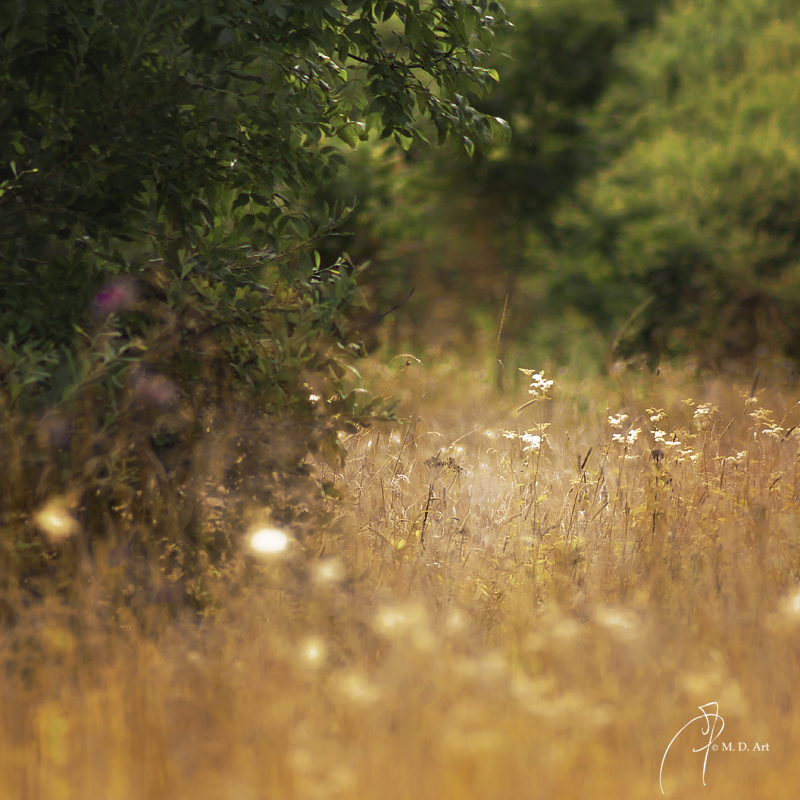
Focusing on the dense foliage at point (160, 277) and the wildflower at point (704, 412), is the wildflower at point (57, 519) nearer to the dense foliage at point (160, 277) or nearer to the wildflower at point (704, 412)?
the dense foliage at point (160, 277)

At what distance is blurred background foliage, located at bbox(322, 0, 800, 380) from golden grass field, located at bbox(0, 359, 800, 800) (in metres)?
6.34

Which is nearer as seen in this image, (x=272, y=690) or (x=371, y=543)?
(x=272, y=690)

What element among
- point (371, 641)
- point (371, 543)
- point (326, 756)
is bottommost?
point (326, 756)

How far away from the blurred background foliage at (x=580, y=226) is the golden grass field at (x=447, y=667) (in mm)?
6339

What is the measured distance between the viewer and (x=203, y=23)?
3049 millimetres

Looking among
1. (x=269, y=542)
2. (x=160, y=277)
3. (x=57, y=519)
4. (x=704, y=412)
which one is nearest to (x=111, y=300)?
(x=160, y=277)

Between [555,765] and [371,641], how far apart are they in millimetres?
953

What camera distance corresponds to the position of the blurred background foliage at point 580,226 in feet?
35.7

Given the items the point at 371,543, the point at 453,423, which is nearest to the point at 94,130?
the point at 371,543

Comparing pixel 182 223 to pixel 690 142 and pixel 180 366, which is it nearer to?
pixel 180 366

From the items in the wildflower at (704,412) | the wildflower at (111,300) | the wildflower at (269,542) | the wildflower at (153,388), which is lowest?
the wildflower at (269,542)
